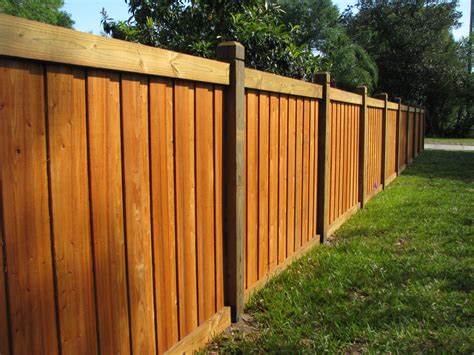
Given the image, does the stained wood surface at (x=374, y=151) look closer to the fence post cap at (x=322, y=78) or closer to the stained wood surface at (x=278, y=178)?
the fence post cap at (x=322, y=78)

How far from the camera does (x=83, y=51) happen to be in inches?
74.8

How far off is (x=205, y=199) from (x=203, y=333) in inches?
31.4

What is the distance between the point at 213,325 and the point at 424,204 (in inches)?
210

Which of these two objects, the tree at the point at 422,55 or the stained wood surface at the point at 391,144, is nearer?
the stained wood surface at the point at 391,144

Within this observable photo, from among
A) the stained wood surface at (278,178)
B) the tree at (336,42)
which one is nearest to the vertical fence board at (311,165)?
the stained wood surface at (278,178)

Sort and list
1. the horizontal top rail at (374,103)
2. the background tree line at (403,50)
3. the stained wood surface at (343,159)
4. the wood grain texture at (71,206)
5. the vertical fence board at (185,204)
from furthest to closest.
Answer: the background tree line at (403,50)
the horizontal top rail at (374,103)
the stained wood surface at (343,159)
the vertical fence board at (185,204)
the wood grain texture at (71,206)

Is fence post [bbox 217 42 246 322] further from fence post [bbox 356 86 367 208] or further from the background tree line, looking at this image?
the background tree line

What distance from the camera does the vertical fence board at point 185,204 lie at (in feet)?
8.63

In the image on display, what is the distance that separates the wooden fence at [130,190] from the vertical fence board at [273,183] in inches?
0.7

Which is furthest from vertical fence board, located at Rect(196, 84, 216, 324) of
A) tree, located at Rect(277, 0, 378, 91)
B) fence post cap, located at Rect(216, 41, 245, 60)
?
tree, located at Rect(277, 0, 378, 91)

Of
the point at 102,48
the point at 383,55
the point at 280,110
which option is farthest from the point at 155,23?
the point at 383,55

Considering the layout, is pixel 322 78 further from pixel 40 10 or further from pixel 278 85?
pixel 40 10

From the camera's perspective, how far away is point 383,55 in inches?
1368

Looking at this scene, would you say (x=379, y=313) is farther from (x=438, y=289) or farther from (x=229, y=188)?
(x=229, y=188)
